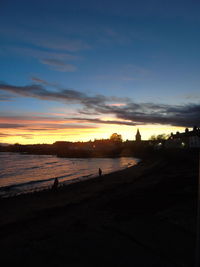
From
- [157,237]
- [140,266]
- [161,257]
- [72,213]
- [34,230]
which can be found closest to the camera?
[140,266]

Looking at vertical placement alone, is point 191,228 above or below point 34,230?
above

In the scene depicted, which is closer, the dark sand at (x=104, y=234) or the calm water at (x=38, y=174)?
the dark sand at (x=104, y=234)

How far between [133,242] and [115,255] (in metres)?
1.12

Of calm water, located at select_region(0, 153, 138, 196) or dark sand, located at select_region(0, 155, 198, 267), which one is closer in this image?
dark sand, located at select_region(0, 155, 198, 267)

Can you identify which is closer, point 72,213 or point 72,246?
point 72,246

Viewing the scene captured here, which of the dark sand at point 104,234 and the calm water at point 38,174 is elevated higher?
the dark sand at point 104,234

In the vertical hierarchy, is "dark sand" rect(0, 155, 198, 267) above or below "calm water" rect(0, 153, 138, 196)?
above

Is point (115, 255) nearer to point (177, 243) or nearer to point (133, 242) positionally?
point (133, 242)

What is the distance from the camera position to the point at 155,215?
10.6 m

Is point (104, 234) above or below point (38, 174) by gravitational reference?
above

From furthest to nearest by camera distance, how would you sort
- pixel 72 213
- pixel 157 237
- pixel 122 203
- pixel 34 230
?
pixel 122 203 → pixel 72 213 → pixel 34 230 → pixel 157 237

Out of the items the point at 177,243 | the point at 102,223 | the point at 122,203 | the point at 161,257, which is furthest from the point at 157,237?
the point at 122,203

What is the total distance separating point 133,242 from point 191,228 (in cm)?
286

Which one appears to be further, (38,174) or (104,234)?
(38,174)
